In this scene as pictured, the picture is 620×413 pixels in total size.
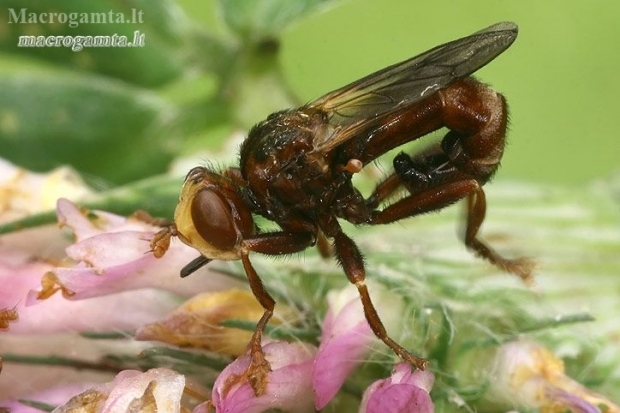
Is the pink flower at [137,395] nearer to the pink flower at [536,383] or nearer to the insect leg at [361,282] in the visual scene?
the insect leg at [361,282]

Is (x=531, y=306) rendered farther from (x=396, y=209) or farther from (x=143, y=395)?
(x=143, y=395)

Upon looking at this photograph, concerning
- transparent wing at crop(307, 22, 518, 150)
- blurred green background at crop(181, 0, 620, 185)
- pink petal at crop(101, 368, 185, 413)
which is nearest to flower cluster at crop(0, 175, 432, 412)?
pink petal at crop(101, 368, 185, 413)

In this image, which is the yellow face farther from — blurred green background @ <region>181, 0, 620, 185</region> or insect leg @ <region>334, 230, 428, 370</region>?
blurred green background @ <region>181, 0, 620, 185</region>

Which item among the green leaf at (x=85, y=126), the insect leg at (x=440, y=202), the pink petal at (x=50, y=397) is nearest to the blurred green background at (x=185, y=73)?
the green leaf at (x=85, y=126)

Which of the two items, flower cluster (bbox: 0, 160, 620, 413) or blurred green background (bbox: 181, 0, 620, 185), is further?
blurred green background (bbox: 181, 0, 620, 185)

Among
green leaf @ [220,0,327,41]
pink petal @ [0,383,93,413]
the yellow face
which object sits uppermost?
green leaf @ [220,0,327,41]

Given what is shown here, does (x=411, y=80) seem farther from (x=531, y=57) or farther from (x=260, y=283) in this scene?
(x=531, y=57)

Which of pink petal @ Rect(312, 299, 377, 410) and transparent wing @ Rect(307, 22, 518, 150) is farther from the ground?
transparent wing @ Rect(307, 22, 518, 150)
